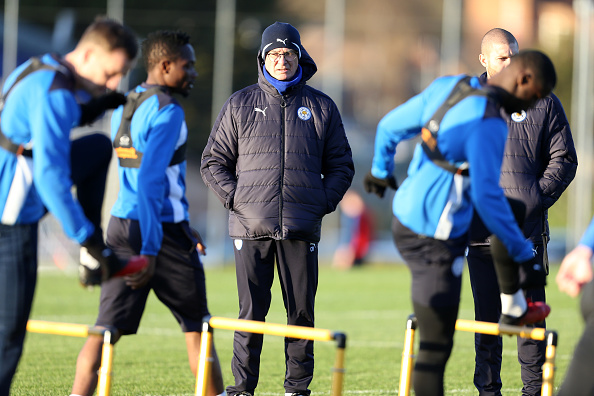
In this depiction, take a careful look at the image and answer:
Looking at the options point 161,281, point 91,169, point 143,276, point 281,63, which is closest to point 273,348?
point 281,63

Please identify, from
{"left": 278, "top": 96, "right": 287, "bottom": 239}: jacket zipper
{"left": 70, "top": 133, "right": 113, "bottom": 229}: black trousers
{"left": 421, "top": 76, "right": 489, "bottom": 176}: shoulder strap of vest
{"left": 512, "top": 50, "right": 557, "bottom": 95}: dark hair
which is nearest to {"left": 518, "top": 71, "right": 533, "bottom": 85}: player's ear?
{"left": 512, "top": 50, "right": 557, "bottom": 95}: dark hair

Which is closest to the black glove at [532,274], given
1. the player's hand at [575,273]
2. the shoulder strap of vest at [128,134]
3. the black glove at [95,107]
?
the player's hand at [575,273]

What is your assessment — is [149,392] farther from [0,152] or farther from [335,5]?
[335,5]

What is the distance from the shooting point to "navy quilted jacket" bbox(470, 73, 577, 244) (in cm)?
670

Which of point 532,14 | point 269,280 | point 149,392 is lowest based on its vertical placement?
point 149,392

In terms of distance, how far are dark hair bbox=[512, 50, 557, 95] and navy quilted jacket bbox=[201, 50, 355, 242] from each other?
229 cm

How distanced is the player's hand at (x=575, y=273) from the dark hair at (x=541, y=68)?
0.92m

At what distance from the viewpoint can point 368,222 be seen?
25.8 metres

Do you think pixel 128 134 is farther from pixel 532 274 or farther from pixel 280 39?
pixel 532 274

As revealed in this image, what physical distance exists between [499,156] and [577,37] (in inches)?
989

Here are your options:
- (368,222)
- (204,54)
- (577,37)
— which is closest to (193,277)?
(368,222)

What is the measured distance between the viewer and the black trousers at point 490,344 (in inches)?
258

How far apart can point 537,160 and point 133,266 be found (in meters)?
3.37

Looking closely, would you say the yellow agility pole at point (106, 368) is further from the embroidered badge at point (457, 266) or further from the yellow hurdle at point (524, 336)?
the embroidered badge at point (457, 266)
